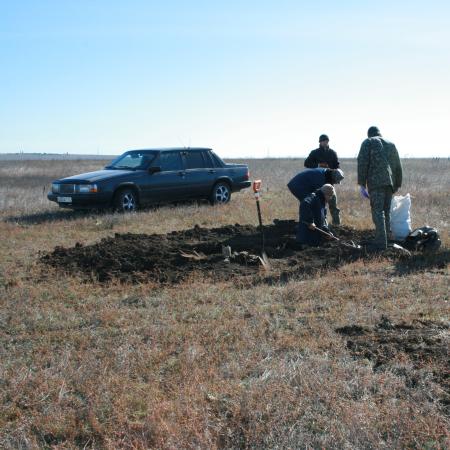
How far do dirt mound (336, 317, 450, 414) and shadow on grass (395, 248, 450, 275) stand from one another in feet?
7.71

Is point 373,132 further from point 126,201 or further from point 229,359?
point 126,201

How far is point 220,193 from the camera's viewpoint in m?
16.6

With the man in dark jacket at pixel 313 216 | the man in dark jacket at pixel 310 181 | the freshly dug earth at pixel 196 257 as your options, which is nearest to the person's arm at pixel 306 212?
the man in dark jacket at pixel 313 216

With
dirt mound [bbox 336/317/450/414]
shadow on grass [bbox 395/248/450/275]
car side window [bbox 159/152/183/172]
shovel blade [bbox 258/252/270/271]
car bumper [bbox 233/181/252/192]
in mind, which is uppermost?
car side window [bbox 159/152/183/172]

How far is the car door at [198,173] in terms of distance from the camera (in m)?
15.9

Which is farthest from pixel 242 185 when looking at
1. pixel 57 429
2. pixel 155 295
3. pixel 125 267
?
pixel 57 429

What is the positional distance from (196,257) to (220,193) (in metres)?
7.71

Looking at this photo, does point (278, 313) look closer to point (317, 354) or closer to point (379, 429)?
point (317, 354)

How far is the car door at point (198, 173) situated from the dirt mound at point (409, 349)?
34.2ft

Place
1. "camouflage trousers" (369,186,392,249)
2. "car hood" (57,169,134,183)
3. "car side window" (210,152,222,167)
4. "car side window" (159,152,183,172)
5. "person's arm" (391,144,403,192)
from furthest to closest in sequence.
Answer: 1. "car side window" (210,152,222,167)
2. "car side window" (159,152,183,172)
3. "car hood" (57,169,134,183)
4. "person's arm" (391,144,403,192)
5. "camouflage trousers" (369,186,392,249)

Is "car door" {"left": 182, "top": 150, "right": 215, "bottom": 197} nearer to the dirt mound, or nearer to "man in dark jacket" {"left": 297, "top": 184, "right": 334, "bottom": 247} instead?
"man in dark jacket" {"left": 297, "top": 184, "right": 334, "bottom": 247}

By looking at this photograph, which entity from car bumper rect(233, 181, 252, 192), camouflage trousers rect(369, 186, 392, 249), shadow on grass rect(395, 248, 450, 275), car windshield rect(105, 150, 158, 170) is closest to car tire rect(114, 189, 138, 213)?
car windshield rect(105, 150, 158, 170)

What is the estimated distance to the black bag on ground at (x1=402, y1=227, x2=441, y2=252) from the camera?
941cm

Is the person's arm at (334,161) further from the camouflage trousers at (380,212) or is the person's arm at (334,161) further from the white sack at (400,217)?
the camouflage trousers at (380,212)
